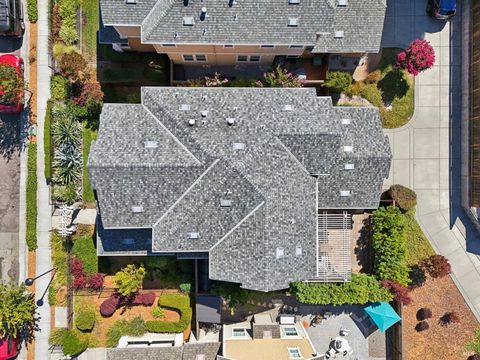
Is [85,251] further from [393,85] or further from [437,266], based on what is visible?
[393,85]

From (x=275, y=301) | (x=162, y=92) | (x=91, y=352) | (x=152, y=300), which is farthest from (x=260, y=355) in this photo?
(x=162, y=92)

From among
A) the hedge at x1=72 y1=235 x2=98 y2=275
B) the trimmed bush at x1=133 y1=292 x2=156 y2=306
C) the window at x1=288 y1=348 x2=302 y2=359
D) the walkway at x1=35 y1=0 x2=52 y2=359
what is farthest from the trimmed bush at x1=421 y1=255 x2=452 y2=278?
the walkway at x1=35 y1=0 x2=52 y2=359

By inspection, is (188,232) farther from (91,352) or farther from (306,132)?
(91,352)

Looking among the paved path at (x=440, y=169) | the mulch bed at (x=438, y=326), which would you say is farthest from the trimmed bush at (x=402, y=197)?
the mulch bed at (x=438, y=326)

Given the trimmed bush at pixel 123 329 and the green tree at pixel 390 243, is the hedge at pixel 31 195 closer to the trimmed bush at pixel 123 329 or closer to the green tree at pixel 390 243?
the trimmed bush at pixel 123 329

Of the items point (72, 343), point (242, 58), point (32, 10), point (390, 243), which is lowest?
point (72, 343)

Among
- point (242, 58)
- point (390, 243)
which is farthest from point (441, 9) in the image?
point (390, 243)
